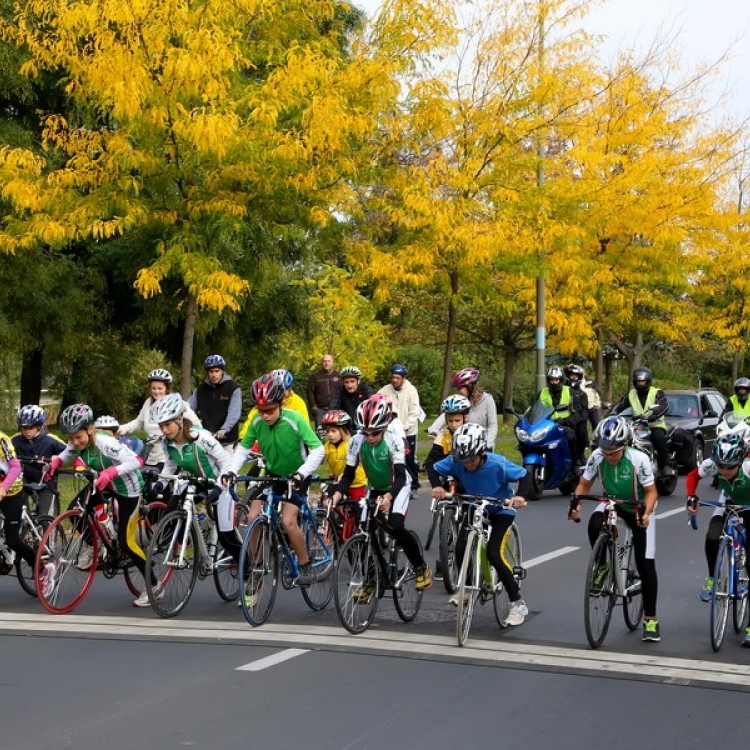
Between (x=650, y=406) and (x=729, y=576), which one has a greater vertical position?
(x=650, y=406)

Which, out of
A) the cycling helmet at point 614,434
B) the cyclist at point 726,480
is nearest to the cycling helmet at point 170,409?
the cycling helmet at point 614,434

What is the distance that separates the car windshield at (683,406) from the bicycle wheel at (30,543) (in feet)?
52.1

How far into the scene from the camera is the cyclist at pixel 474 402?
12.9 meters

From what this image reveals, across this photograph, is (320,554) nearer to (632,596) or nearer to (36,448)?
(632,596)

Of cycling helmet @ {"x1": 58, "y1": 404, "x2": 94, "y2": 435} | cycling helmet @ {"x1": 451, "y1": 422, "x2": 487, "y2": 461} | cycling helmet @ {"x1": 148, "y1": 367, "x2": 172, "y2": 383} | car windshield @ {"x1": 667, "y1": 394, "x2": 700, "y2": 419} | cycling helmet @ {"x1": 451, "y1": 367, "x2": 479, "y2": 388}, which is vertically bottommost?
cycling helmet @ {"x1": 451, "y1": 422, "x2": 487, "y2": 461}

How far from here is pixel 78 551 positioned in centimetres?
1045

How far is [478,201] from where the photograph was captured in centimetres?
2206

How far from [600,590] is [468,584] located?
35.4 inches

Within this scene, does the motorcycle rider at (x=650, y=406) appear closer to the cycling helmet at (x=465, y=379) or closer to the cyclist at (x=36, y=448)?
the cycling helmet at (x=465, y=379)

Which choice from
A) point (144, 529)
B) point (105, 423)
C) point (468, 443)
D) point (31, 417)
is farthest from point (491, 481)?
point (31, 417)

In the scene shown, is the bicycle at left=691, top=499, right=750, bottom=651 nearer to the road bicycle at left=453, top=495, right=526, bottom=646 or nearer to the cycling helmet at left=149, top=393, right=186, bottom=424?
the road bicycle at left=453, top=495, right=526, bottom=646

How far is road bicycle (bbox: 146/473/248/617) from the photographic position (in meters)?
9.94

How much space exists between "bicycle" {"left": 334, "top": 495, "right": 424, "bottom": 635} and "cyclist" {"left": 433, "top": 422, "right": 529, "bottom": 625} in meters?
0.42

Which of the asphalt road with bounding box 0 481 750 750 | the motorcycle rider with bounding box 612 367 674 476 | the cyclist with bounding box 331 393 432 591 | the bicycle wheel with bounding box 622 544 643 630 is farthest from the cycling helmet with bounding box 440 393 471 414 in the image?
the motorcycle rider with bounding box 612 367 674 476
